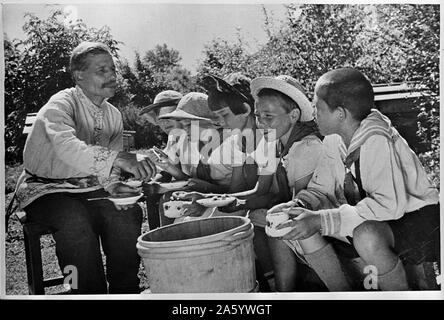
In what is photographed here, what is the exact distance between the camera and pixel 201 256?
451 cm

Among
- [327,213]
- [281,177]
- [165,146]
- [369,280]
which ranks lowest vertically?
[369,280]

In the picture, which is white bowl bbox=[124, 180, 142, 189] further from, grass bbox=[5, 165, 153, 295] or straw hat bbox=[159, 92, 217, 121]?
straw hat bbox=[159, 92, 217, 121]

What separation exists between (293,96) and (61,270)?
2.32 meters

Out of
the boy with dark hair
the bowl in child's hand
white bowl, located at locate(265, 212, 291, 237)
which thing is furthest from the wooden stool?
the boy with dark hair

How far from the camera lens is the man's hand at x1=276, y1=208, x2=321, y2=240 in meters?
4.82

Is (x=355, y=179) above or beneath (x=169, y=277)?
above

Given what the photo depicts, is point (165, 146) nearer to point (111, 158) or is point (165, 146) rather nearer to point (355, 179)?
point (111, 158)

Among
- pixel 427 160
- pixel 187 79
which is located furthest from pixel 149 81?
pixel 427 160

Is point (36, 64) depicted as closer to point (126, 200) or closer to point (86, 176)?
point (86, 176)

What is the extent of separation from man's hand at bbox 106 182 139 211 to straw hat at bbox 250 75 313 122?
4.09ft

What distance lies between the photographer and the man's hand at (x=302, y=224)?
482cm

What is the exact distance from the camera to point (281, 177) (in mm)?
4922

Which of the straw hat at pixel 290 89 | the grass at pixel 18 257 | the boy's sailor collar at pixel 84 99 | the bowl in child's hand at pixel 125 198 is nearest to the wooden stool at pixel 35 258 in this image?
the grass at pixel 18 257

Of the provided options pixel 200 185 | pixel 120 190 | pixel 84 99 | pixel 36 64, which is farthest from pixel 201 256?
pixel 36 64
